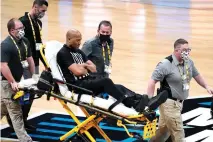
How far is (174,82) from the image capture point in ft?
29.7

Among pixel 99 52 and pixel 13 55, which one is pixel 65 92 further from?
pixel 99 52

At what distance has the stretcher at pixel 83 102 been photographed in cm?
814

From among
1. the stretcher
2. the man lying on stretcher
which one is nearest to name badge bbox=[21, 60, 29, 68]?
the stretcher

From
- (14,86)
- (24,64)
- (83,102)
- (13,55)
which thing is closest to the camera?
(83,102)

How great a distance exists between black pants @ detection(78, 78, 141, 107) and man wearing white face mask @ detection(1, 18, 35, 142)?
1191 mm

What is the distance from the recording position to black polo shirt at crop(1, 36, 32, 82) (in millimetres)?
9125

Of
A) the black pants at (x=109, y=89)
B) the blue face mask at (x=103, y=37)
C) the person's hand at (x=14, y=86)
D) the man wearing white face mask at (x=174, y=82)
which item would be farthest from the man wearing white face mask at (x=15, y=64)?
the man wearing white face mask at (x=174, y=82)

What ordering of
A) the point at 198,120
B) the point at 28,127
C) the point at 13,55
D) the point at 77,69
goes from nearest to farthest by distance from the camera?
the point at 77,69, the point at 13,55, the point at 28,127, the point at 198,120

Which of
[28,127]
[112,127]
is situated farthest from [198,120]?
[28,127]

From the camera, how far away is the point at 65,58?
28.7 ft

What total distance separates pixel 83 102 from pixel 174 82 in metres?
1.40

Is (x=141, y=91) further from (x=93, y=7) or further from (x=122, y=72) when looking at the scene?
(x=93, y=7)

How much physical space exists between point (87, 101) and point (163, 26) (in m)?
10.4

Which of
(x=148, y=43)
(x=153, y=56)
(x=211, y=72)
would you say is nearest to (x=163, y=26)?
(x=148, y=43)
